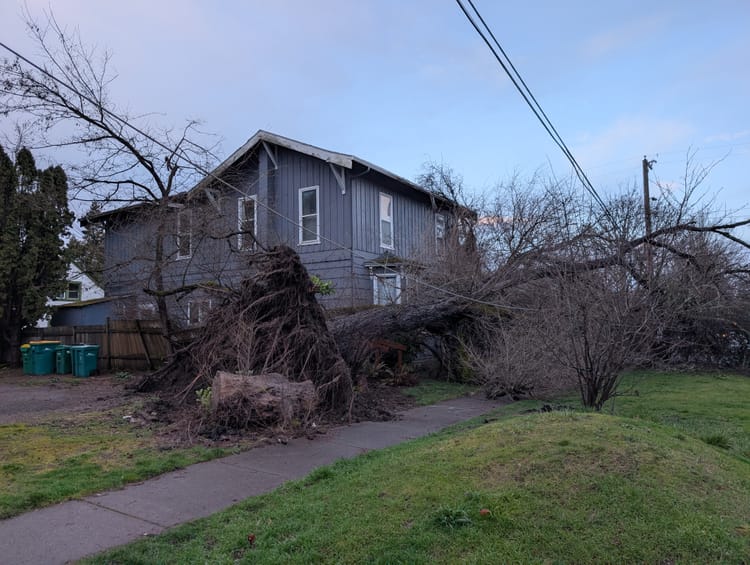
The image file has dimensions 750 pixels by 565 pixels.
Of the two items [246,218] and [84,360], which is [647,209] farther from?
[84,360]

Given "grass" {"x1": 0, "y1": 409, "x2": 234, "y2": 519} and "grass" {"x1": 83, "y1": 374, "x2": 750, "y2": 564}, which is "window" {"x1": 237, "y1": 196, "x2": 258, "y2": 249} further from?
"grass" {"x1": 83, "y1": 374, "x2": 750, "y2": 564}

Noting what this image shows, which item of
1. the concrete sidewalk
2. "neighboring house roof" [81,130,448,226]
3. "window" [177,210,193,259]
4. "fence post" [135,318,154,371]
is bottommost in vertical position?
the concrete sidewalk

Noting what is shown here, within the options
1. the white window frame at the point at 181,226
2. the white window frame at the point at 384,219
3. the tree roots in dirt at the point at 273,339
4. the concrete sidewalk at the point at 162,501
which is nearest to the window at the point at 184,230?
the white window frame at the point at 181,226

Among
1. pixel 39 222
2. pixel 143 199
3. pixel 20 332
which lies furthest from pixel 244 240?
pixel 20 332

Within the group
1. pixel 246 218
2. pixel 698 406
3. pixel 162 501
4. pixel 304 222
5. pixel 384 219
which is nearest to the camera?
pixel 162 501

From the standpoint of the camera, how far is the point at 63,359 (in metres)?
16.8

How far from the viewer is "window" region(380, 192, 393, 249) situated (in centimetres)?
1888

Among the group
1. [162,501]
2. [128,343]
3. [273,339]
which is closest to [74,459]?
[162,501]

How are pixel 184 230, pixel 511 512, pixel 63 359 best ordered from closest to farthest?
pixel 511 512 < pixel 184 230 < pixel 63 359

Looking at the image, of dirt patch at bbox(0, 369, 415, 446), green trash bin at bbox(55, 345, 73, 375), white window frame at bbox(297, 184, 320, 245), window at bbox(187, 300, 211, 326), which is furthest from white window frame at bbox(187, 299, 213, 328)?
white window frame at bbox(297, 184, 320, 245)

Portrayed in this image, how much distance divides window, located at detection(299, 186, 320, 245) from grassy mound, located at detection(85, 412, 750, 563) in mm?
13601

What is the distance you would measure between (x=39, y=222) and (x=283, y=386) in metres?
14.3

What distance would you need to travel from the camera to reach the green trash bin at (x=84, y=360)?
52.6ft

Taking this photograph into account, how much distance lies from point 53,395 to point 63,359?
525 cm
